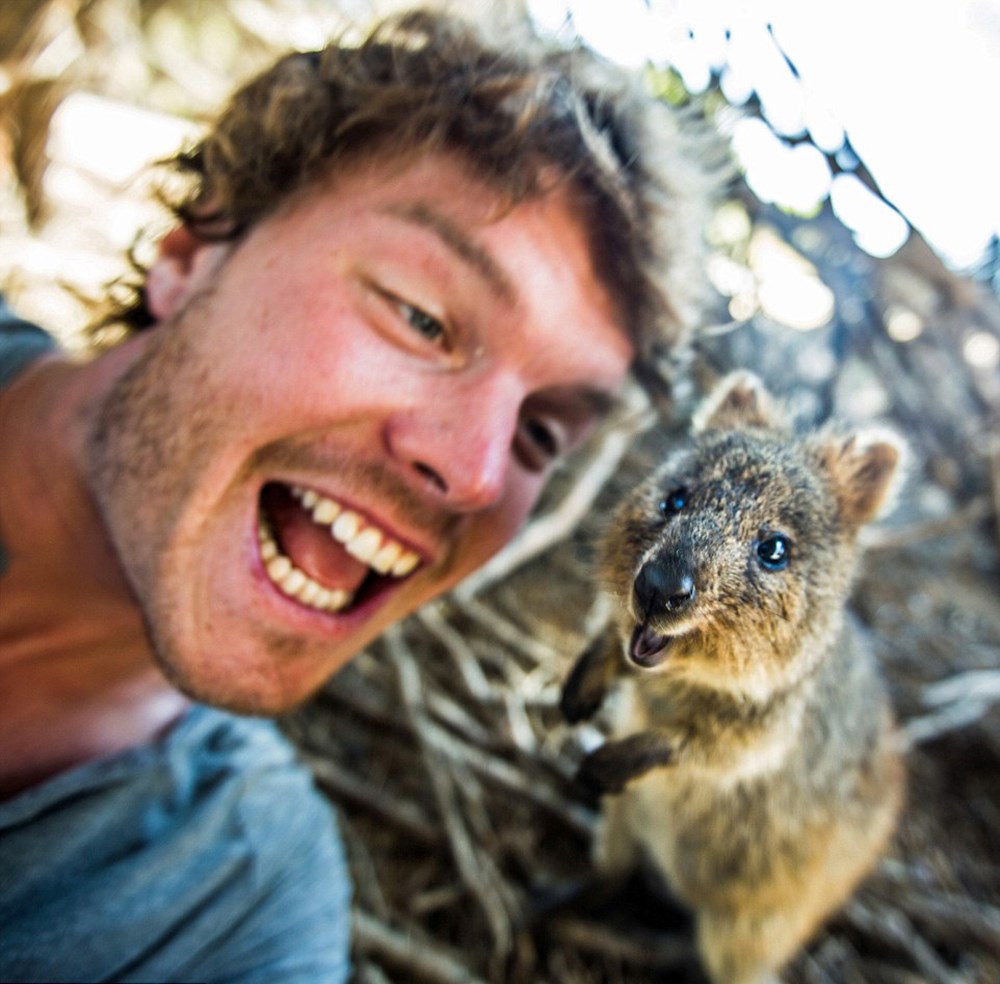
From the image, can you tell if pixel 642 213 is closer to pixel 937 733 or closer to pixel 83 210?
pixel 937 733

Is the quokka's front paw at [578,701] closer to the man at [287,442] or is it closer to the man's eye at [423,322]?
the man at [287,442]

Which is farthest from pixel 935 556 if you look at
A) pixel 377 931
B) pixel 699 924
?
pixel 377 931

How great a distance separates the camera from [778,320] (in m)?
2.05

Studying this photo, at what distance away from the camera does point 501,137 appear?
5.52 ft

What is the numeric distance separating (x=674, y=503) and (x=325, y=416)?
820mm

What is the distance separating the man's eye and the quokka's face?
0.64 meters

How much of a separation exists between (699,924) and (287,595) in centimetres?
189

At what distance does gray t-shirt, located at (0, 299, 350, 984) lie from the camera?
1.40 meters

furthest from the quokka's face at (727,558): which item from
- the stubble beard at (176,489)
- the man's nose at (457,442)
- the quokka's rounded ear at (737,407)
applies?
the stubble beard at (176,489)

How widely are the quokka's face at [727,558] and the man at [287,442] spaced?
0.37 metres

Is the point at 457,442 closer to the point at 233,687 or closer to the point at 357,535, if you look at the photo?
the point at 357,535

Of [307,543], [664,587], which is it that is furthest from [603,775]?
[307,543]

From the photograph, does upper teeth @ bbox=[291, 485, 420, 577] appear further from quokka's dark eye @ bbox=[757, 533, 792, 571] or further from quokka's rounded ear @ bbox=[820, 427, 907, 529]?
quokka's rounded ear @ bbox=[820, 427, 907, 529]

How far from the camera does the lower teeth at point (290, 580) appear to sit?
158 cm
